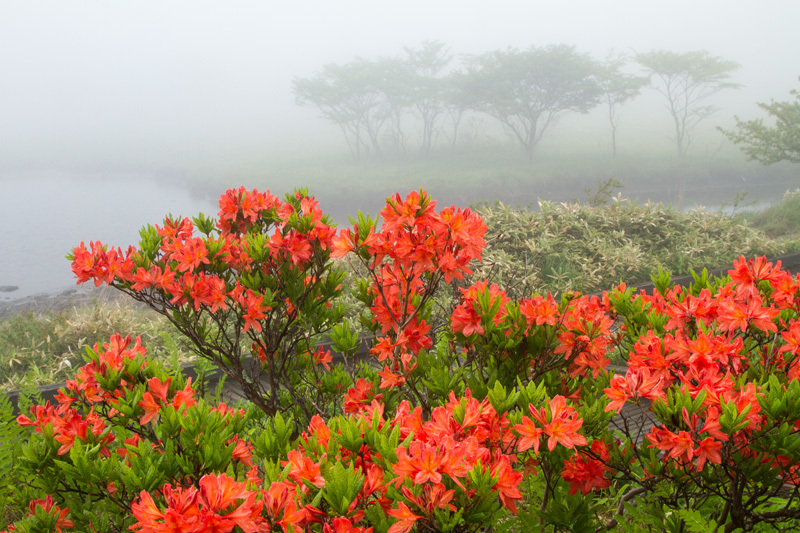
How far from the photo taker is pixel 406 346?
181cm

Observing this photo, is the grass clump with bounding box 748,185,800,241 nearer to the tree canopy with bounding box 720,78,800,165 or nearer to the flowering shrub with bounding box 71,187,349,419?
the tree canopy with bounding box 720,78,800,165

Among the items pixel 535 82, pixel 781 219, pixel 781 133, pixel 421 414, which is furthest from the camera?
pixel 535 82

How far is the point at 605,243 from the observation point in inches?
294

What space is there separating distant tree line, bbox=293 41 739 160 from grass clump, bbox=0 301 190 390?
97.7ft

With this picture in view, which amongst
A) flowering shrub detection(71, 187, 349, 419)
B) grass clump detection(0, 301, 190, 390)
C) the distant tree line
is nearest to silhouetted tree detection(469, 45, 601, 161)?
the distant tree line

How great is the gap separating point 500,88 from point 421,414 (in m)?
32.8

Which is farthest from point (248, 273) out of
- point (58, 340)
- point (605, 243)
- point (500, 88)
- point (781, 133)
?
point (500, 88)

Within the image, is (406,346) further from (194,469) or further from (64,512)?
(64,512)

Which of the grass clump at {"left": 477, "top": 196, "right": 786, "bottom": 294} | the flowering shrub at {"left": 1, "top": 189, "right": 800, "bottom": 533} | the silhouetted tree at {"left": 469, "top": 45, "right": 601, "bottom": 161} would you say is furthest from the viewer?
the silhouetted tree at {"left": 469, "top": 45, "right": 601, "bottom": 161}

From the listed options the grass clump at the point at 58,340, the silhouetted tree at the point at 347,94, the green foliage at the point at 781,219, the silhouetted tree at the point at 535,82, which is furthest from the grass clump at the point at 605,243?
the silhouetted tree at the point at 347,94

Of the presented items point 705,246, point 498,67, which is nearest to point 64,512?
point 705,246

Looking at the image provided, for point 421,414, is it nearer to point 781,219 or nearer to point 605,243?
point 605,243

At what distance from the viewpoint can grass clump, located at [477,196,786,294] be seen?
6.90m

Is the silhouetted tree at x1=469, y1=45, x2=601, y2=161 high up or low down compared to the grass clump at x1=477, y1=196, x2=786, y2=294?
up
